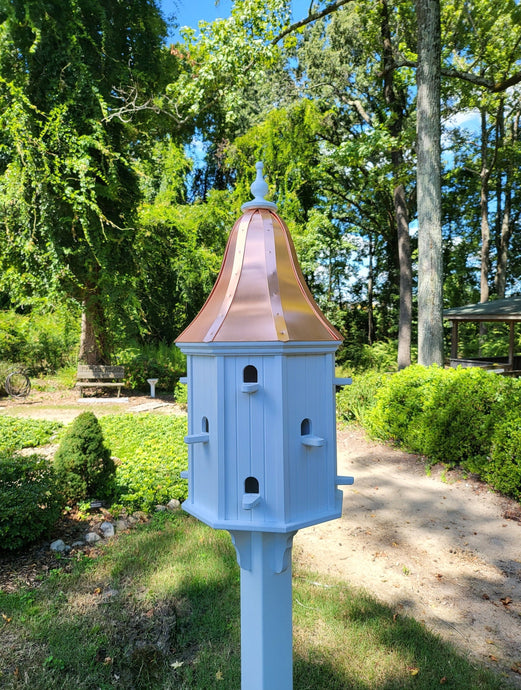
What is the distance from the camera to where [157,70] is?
1280cm

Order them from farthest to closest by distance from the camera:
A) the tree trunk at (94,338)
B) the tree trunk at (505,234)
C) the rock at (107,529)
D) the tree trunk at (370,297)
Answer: the tree trunk at (370,297), the tree trunk at (505,234), the tree trunk at (94,338), the rock at (107,529)

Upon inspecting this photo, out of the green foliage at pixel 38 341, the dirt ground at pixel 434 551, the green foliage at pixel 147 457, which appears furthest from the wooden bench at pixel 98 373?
the dirt ground at pixel 434 551

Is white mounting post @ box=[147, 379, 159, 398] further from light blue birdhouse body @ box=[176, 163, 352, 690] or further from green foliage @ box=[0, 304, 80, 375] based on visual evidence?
light blue birdhouse body @ box=[176, 163, 352, 690]

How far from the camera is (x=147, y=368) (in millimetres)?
14172

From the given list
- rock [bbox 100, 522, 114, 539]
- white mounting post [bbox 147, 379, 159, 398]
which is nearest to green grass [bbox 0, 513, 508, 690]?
rock [bbox 100, 522, 114, 539]

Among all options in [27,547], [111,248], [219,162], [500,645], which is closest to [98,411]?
[111,248]

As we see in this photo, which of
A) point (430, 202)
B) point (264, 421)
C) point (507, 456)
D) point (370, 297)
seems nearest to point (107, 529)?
point (264, 421)

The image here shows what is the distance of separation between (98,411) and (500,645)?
30.5 ft

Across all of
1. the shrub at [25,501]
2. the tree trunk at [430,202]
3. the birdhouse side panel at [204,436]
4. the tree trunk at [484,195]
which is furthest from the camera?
the tree trunk at [484,195]

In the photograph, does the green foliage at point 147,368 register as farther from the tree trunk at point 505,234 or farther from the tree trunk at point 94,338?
the tree trunk at point 505,234

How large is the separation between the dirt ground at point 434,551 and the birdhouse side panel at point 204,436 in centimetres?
249

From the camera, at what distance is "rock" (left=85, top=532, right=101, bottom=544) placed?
4.34m

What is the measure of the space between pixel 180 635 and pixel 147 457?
3565 millimetres

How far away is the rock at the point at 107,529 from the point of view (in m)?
4.48
